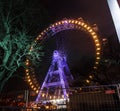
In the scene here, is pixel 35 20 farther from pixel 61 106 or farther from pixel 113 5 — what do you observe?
pixel 113 5

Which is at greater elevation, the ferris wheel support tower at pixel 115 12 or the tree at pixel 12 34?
the tree at pixel 12 34

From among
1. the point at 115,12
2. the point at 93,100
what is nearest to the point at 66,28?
the point at 93,100

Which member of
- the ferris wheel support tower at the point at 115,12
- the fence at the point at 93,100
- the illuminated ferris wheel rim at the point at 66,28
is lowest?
the fence at the point at 93,100

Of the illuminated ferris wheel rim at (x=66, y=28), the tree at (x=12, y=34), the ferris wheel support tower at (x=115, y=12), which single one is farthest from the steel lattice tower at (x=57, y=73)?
the ferris wheel support tower at (x=115, y=12)

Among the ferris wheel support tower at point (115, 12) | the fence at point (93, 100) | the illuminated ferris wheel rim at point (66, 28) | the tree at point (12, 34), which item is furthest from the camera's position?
the illuminated ferris wheel rim at point (66, 28)

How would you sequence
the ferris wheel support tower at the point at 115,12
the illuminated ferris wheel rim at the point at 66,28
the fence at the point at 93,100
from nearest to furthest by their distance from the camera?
the ferris wheel support tower at the point at 115,12
the fence at the point at 93,100
the illuminated ferris wheel rim at the point at 66,28

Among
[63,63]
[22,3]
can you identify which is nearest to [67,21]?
[63,63]

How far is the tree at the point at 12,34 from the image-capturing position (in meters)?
11.9

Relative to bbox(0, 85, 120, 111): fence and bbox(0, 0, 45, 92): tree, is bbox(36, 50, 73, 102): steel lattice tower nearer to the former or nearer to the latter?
bbox(0, 0, 45, 92): tree

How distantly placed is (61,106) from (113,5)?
19.9ft

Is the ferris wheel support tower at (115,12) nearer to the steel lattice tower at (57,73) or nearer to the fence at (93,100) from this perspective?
the fence at (93,100)

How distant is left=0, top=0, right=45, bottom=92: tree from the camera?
11897 millimetres

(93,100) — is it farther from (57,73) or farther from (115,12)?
(57,73)

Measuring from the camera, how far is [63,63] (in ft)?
56.4
